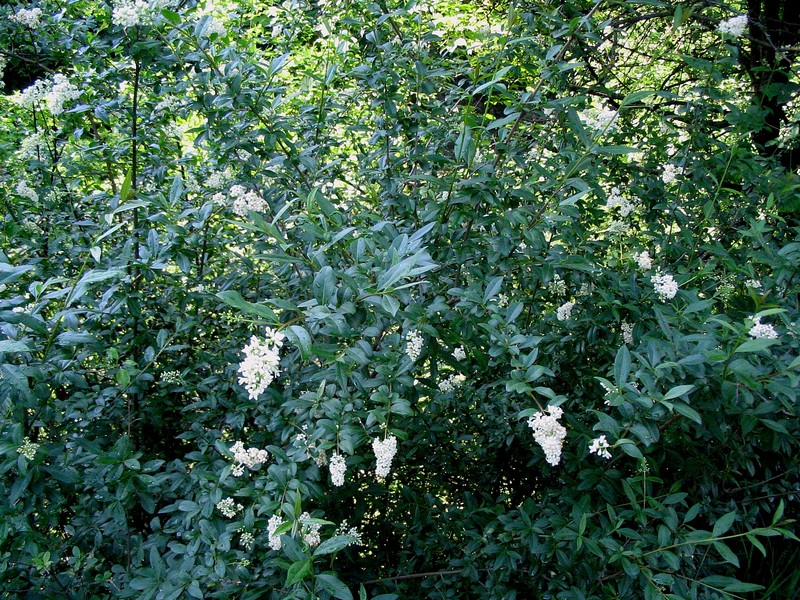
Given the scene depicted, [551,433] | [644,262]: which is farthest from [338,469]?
[644,262]

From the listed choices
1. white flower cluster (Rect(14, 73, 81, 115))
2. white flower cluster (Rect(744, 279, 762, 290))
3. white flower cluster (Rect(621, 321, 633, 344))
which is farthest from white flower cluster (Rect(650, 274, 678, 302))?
white flower cluster (Rect(14, 73, 81, 115))

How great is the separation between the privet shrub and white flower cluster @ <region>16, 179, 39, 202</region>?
0.10 ft

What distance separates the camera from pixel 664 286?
7.06 ft

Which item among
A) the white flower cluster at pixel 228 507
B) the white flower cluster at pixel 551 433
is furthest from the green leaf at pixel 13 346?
the white flower cluster at pixel 551 433

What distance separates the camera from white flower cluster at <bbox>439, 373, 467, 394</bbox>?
250 cm

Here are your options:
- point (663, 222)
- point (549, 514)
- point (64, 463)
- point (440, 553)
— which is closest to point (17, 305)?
point (64, 463)

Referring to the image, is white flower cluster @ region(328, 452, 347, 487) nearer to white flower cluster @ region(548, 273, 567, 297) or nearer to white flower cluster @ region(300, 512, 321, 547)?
white flower cluster @ region(300, 512, 321, 547)

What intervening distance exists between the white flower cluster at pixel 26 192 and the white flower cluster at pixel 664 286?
226 centimetres

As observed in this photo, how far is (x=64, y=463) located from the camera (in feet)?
6.77

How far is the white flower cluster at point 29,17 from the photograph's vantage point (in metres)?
2.71

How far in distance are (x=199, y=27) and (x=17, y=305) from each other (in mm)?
1045

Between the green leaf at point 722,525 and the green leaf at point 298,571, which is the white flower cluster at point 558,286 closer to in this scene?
the green leaf at point 722,525

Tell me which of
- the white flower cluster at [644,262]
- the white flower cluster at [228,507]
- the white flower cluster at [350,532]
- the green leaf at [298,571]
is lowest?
the white flower cluster at [350,532]

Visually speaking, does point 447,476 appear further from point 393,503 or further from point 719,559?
point 719,559
